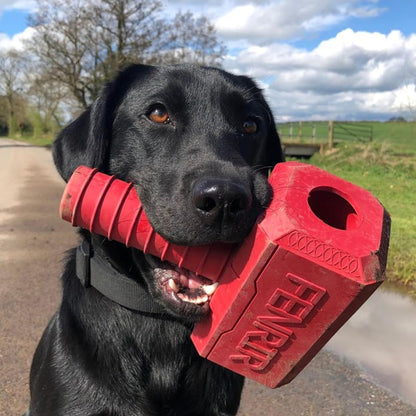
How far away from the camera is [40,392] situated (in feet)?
8.00

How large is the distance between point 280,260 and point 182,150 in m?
0.92

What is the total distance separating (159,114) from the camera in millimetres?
2572

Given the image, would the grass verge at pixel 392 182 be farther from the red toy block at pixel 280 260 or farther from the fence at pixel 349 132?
the red toy block at pixel 280 260

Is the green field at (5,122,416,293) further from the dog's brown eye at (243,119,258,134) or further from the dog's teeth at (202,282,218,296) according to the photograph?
the dog's teeth at (202,282,218,296)

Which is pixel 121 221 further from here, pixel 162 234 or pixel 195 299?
pixel 195 299

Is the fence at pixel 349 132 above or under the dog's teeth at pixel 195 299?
under

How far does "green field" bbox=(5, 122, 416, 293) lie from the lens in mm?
6031

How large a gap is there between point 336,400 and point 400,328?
150 centimetres

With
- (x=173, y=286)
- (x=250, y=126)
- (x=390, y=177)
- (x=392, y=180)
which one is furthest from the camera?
(x=390, y=177)

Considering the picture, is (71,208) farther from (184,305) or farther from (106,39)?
(106,39)

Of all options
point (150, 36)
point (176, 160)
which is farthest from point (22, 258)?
point (150, 36)

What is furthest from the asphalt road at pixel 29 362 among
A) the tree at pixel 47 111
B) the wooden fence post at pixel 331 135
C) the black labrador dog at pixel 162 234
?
the tree at pixel 47 111

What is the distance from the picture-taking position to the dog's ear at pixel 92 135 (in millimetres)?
2531

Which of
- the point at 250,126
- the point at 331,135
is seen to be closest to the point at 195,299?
the point at 250,126
